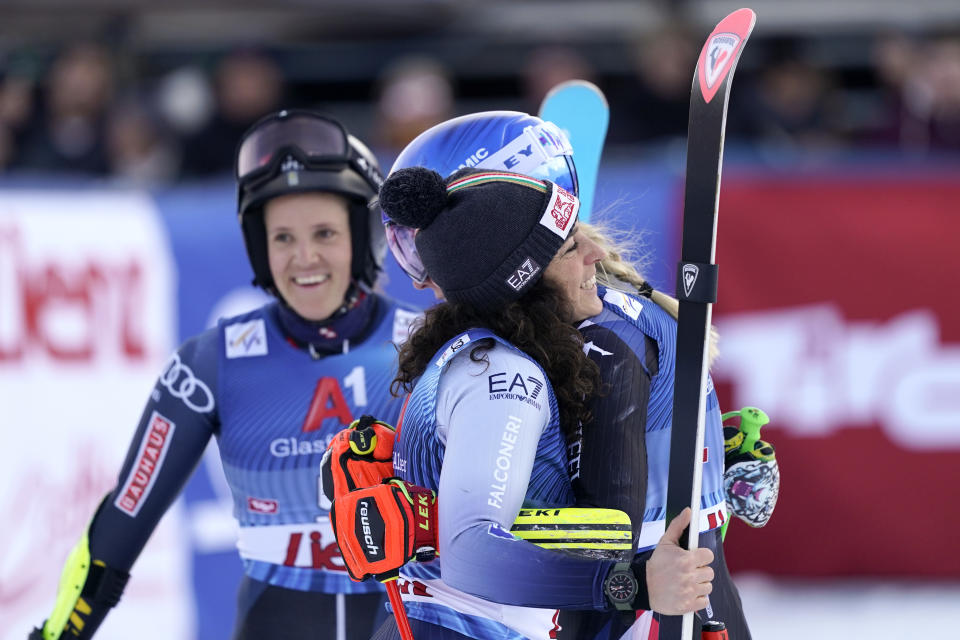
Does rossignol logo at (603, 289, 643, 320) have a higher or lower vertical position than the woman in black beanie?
higher

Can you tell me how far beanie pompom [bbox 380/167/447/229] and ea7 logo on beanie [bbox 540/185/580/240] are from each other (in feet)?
0.62

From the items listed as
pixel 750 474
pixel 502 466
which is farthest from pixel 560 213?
pixel 750 474

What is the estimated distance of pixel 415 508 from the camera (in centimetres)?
218

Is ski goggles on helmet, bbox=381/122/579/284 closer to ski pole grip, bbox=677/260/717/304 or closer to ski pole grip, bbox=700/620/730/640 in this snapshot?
ski pole grip, bbox=677/260/717/304

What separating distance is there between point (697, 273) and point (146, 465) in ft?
5.15

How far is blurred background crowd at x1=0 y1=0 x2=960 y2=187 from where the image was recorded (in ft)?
24.1

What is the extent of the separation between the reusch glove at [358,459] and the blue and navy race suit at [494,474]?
0.34 ft

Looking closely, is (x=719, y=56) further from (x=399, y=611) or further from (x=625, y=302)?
(x=399, y=611)

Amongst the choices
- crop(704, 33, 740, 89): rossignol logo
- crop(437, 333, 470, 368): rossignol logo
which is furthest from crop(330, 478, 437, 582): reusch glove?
crop(704, 33, 740, 89): rossignol logo

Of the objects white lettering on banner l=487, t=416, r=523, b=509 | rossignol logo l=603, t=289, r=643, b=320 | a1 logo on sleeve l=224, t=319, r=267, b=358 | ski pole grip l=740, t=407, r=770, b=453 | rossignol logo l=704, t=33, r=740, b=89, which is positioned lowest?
white lettering on banner l=487, t=416, r=523, b=509

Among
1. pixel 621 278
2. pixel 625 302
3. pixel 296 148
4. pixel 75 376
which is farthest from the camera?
pixel 75 376

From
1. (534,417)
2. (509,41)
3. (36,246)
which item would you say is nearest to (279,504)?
(534,417)

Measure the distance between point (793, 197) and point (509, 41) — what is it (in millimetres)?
3468

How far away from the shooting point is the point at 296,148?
321 centimetres
